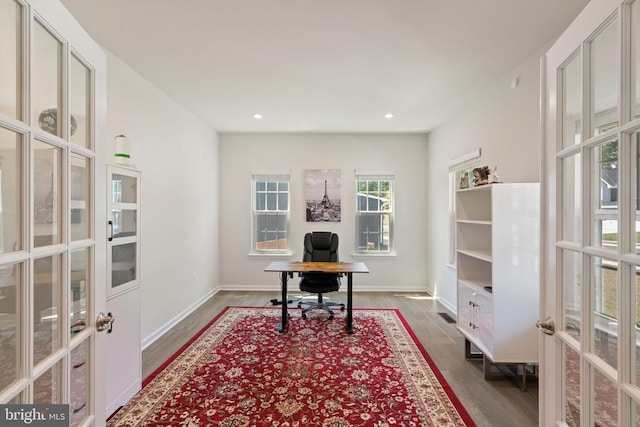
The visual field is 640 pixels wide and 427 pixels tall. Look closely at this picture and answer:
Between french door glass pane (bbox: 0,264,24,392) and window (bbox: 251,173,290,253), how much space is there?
438cm

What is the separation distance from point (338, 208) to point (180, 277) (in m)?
2.65

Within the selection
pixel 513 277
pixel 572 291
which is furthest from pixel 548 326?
pixel 513 277

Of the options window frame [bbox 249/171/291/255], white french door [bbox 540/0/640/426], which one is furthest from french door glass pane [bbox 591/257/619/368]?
window frame [bbox 249/171/291/255]

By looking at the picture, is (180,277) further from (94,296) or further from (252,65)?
(94,296)

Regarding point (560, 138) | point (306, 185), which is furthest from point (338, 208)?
point (560, 138)

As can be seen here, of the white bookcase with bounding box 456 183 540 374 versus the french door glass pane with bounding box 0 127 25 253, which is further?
the white bookcase with bounding box 456 183 540 374

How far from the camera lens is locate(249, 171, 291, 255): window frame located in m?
5.09

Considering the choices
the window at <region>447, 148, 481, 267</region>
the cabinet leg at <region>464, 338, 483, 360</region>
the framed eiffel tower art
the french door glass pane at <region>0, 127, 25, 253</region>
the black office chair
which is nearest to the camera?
the french door glass pane at <region>0, 127, 25, 253</region>

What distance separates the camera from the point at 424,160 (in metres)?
5.05

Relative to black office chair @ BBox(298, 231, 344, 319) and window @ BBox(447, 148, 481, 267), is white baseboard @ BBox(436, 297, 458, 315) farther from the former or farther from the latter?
black office chair @ BBox(298, 231, 344, 319)

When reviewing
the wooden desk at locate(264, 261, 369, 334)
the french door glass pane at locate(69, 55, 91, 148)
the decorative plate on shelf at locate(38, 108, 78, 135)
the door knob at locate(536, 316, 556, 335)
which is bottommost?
the wooden desk at locate(264, 261, 369, 334)

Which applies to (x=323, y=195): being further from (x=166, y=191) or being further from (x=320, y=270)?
(x=166, y=191)

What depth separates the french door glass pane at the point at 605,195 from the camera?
0.80 metres

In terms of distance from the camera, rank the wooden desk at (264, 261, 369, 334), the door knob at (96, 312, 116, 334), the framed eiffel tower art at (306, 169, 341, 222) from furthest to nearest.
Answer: the framed eiffel tower art at (306, 169, 341, 222) < the wooden desk at (264, 261, 369, 334) < the door knob at (96, 312, 116, 334)
